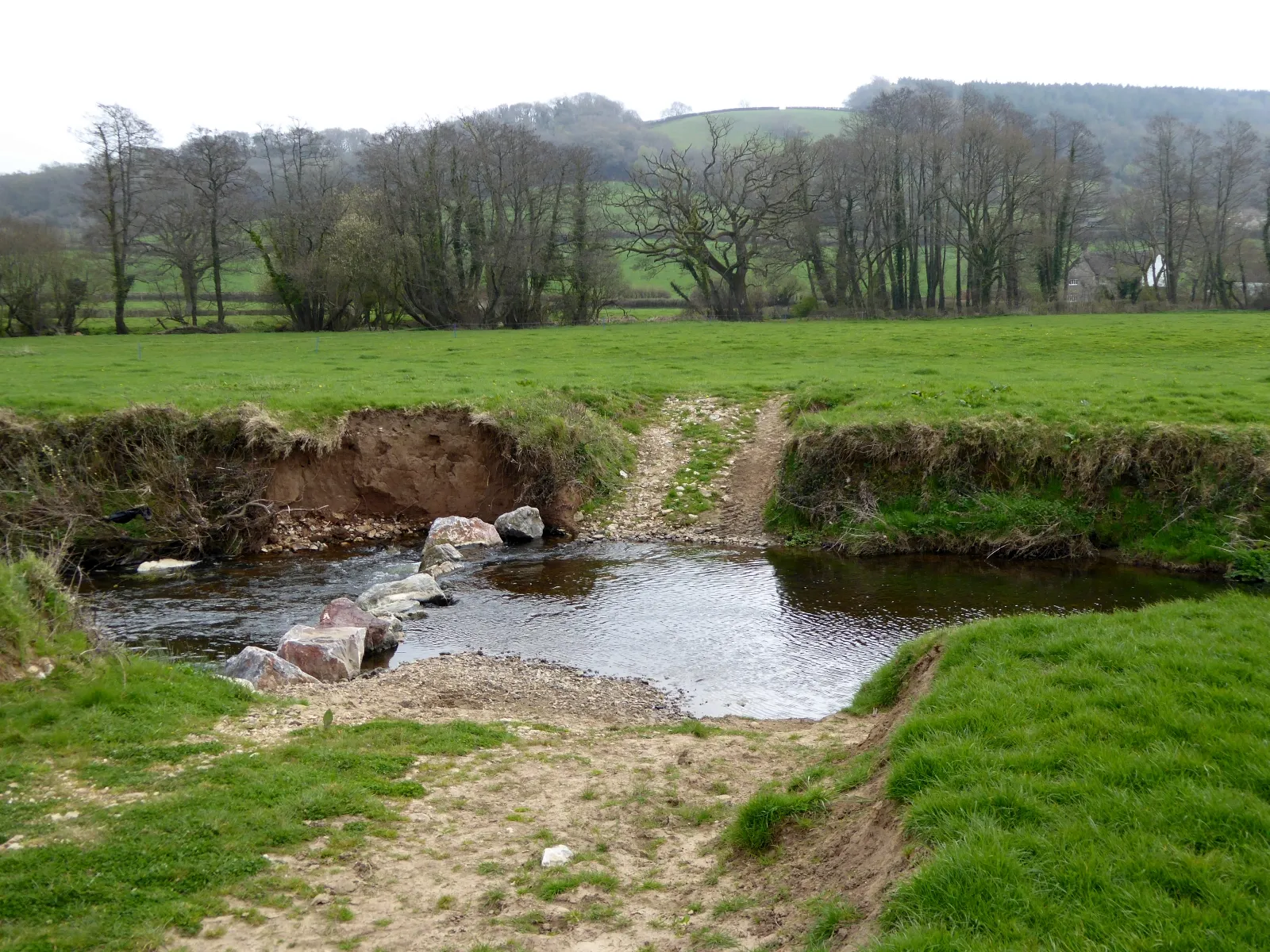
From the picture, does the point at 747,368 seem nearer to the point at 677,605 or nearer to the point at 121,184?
the point at 677,605

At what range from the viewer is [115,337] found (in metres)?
48.0

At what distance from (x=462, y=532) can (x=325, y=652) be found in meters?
7.48

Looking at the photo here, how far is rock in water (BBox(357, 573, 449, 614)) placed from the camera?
48.8 ft

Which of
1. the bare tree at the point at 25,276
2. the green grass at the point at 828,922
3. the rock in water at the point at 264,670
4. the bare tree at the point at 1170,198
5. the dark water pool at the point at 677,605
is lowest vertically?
the dark water pool at the point at 677,605

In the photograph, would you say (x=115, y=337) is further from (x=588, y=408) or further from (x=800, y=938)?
(x=800, y=938)

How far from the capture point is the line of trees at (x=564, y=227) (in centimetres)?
5316

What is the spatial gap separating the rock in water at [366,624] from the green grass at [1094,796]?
830 centimetres

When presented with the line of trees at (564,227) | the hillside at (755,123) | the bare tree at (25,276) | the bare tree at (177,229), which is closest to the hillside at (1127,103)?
the hillside at (755,123)

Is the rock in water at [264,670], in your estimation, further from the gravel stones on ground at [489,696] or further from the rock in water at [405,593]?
the rock in water at [405,593]

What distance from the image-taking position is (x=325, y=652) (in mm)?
11703

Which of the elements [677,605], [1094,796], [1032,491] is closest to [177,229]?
[677,605]

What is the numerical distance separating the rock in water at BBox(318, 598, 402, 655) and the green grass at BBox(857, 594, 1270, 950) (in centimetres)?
830

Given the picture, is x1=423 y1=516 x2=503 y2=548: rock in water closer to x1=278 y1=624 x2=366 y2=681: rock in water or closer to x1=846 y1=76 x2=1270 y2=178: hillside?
x1=278 y1=624 x2=366 y2=681: rock in water

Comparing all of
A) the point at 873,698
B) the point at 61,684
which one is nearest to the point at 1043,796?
the point at 873,698
